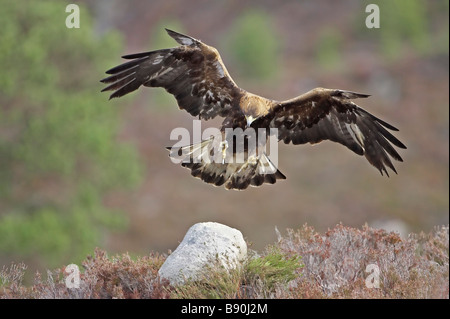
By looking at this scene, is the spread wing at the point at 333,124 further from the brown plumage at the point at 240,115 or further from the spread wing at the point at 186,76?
the spread wing at the point at 186,76

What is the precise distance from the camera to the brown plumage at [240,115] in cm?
732

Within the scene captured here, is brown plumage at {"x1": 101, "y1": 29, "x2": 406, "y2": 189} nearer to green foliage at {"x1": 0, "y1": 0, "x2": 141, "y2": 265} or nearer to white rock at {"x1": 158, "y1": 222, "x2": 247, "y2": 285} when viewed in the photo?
white rock at {"x1": 158, "y1": 222, "x2": 247, "y2": 285}

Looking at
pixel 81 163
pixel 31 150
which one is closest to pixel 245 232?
pixel 81 163

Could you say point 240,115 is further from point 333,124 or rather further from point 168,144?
point 168,144

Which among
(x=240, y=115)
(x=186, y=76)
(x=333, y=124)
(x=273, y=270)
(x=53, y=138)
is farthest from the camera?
(x=53, y=138)

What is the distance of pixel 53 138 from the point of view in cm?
1517

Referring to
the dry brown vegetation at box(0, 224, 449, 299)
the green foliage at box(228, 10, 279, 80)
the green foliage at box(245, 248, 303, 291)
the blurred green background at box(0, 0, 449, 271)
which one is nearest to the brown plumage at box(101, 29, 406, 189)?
the dry brown vegetation at box(0, 224, 449, 299)

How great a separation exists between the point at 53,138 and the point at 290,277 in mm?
10664

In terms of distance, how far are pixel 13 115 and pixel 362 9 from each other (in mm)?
33452

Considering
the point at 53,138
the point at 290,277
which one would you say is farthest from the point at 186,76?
the point at 53,138

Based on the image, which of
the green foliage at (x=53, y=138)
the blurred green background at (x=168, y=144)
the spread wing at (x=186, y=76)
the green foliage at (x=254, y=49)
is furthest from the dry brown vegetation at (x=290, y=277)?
the green foliage at (x=254, y=49)

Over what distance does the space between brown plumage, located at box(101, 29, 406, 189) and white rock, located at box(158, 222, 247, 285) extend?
1460mm

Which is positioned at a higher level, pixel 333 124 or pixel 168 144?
pixel 168 144

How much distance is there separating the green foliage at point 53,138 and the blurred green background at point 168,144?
0.04 m
